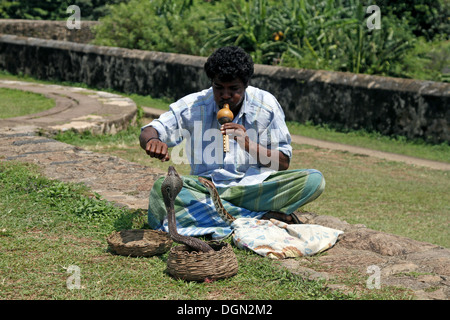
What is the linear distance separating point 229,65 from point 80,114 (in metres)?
5.41

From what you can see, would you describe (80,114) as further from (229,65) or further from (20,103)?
(229,65)

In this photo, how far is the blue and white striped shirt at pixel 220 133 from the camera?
4402 mm

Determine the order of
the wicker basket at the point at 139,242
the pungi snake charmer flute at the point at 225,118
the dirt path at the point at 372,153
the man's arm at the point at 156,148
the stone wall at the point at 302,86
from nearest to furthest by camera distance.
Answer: the wicker basket at the point at 139,242 → the man's arm at the point at 156,148 → the pungi snake charmer flute at the point at 225,118 → the dirt path at the point at 372,153 → the stone wall at the point at 302,86

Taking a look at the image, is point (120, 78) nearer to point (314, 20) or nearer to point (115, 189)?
point (314, 20)

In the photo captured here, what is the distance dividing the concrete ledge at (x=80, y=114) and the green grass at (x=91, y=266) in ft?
10.8

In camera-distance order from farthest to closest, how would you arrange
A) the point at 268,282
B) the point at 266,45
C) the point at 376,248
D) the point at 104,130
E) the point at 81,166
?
the point at 266,45 < the point at 104,130 < the point at 81,166 < the point at 376,248 < the point at 268,282

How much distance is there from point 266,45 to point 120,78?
8.89 feet

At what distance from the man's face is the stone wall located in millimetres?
5419

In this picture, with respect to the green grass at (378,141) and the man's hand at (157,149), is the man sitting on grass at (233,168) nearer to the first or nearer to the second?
the man's hand at (157,149)

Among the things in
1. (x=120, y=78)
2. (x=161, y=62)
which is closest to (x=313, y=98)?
(x=161, y=62)

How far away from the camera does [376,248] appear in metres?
4.21

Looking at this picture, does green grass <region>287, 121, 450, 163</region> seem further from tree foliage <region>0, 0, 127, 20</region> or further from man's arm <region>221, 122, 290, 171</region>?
tree foliage <region>0, 0, 127, 20</region>

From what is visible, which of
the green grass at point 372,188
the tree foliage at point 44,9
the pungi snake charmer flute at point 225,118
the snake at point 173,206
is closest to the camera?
the snake at point 173,206

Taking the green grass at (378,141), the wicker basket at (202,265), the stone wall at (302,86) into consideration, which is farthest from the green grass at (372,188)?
the wicker basket at (202,265)
